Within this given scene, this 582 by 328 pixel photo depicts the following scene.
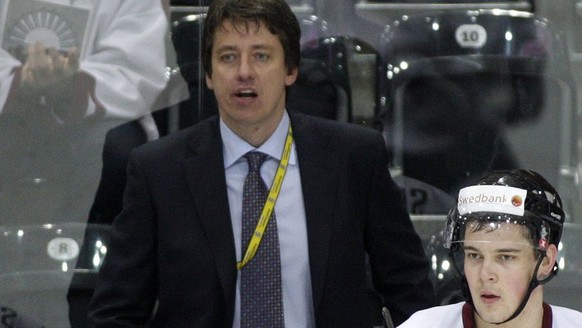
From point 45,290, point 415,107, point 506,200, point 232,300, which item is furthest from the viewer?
point 415,107

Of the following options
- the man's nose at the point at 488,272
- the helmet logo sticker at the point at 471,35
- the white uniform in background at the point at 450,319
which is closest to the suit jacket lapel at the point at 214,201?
the white uniform in background at the point at 450,319

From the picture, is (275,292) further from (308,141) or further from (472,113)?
(472,113)

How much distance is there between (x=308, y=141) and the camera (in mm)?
3502

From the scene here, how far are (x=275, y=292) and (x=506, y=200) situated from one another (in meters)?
0.81

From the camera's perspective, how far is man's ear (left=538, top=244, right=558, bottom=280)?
2.80 metres

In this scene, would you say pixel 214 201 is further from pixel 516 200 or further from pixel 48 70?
pixel 48 70

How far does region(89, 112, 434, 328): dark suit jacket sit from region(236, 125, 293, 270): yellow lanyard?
4 centimetres

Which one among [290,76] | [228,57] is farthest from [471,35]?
[228,57]

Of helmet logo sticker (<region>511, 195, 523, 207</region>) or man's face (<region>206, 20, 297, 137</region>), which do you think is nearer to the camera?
helmet logo sticker (<region>511, 195, 523, 207</region>)

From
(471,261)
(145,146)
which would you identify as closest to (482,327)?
(471,261)

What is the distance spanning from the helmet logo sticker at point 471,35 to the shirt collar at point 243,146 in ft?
4.11

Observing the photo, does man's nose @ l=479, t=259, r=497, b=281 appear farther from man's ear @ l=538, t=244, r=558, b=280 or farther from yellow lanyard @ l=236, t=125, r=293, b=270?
yellow lanyard @ l=236, t=125, r=293, b=270

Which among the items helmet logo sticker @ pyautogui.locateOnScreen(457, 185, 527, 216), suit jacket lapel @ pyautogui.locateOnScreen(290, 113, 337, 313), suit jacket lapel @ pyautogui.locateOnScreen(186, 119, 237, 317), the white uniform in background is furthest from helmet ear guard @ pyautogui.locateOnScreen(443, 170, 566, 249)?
suit jacket lapel @ pyautogui.locateOnScreen(186, 119, 237, 317)

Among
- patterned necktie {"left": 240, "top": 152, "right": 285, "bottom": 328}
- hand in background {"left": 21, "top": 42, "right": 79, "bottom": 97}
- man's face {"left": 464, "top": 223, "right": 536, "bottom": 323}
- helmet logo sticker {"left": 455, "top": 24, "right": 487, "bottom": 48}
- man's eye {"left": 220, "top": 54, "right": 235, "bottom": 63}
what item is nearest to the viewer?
man's face {"left": 464, "top": 223, "right": 536, "bottom": 323}
